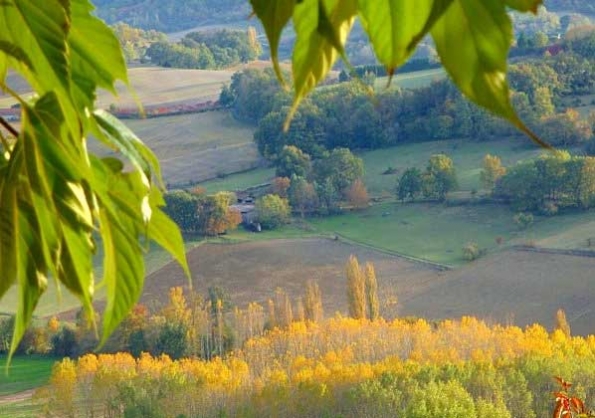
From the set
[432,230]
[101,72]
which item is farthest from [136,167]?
[432,230]

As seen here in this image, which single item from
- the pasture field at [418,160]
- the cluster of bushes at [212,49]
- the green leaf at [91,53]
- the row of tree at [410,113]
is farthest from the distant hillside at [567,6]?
the green leaf at [91,53]

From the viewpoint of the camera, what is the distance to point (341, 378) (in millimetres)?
8734

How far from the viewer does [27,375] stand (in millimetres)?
11008

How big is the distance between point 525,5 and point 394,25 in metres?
0.03

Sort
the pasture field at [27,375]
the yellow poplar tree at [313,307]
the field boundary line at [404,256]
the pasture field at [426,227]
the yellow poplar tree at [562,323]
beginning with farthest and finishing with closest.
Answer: the pasture field at [426,227] → the field boundary line at [404,256] → the yellow poplar tree at [313,307] → the pasture field at [27,375] → the yellow poplar tree at [562,323]

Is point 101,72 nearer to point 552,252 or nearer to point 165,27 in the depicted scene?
point 552,252

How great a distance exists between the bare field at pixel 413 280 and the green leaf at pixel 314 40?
1064 cm

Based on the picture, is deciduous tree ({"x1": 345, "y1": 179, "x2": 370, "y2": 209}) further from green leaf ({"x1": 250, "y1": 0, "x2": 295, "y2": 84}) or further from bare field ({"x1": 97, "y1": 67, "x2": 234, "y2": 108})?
green leaf ({"x1": 250, "y1": 0, "x2": 295, "y2": 84})

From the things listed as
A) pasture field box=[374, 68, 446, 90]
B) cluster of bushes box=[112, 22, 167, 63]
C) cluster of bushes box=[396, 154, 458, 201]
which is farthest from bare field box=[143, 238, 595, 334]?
cluster of bushes box=[112, 22, 167, 63]

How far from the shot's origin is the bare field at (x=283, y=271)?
12.1m

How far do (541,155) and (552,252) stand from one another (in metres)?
3.30

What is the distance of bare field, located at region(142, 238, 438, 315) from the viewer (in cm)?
1212

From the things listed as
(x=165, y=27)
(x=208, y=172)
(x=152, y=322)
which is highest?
(x=165, y=27)

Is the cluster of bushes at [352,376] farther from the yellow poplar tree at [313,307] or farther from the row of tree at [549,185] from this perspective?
the row of tree at [549,185]
